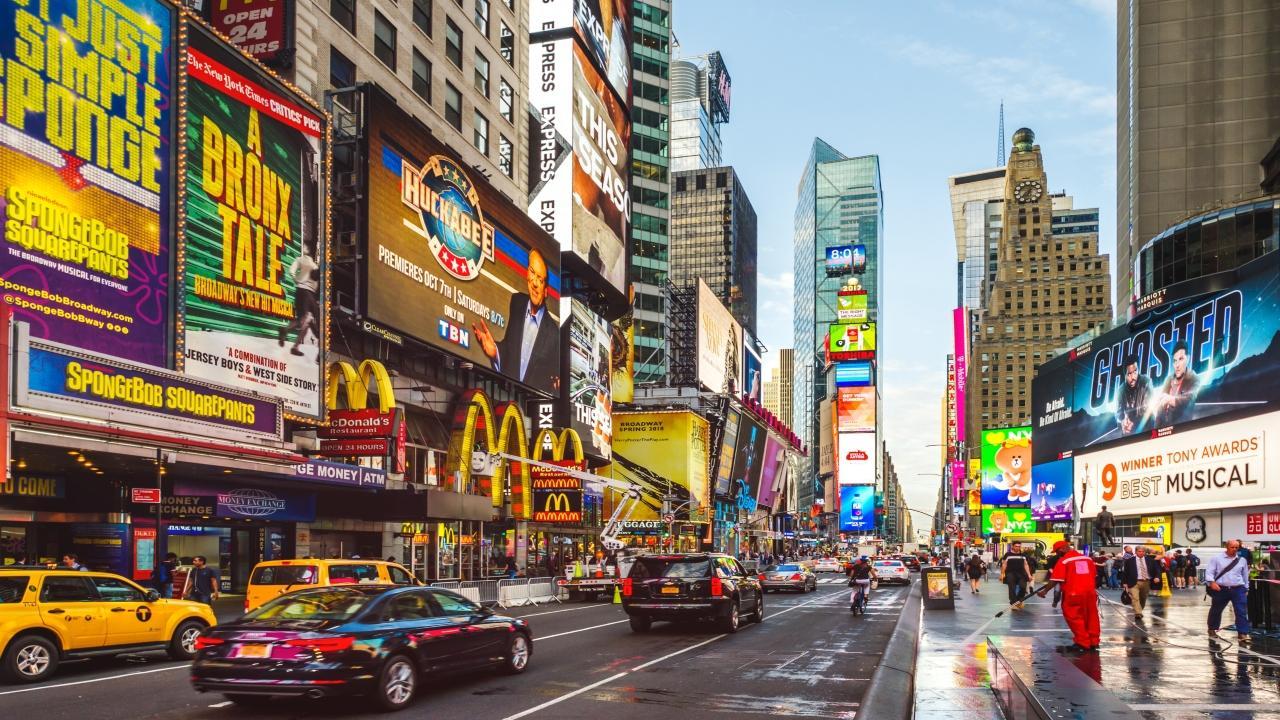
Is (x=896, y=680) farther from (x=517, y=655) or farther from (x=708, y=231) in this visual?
(x=708, y=231)

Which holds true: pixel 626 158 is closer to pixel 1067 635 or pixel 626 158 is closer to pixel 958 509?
pixel 1067 635

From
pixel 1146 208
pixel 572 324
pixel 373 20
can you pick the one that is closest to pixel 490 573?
pixel 572 324

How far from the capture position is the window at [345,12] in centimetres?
3659

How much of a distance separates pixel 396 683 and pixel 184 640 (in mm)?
6799

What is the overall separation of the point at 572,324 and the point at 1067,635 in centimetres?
4254

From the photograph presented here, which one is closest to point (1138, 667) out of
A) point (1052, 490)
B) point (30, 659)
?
point (30, 659)

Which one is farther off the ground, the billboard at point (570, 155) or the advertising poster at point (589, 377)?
the billboard at point (570, 155)

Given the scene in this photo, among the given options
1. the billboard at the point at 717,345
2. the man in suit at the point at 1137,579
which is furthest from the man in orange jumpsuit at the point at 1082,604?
the billboard at the point at 717,345

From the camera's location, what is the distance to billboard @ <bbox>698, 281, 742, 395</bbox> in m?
98.2

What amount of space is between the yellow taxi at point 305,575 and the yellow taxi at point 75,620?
1.62 metres

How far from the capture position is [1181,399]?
206 feet

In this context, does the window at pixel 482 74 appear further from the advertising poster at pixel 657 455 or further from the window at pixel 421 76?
the advertising poster at pixel 657 455

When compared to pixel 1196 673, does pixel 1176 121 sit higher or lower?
higher

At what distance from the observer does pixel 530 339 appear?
50594mm
